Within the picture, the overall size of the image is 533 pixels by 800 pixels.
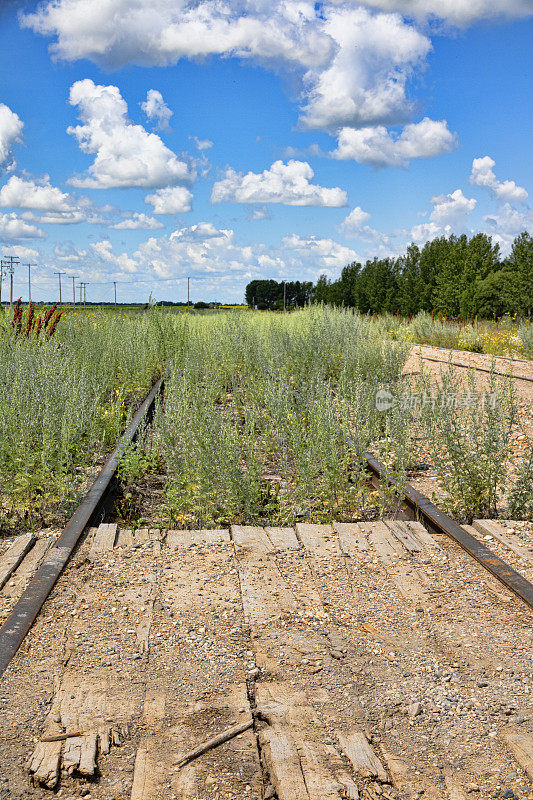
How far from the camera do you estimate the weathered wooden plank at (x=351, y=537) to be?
4020 mm

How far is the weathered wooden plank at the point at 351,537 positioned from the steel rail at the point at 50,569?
5.35 feet

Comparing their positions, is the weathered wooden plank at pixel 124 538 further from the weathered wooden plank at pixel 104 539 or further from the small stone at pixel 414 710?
the small stone at pixel 414 710

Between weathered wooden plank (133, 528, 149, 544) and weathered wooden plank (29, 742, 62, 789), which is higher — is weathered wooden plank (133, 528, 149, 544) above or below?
above

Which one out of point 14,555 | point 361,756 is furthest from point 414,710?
point 14,555

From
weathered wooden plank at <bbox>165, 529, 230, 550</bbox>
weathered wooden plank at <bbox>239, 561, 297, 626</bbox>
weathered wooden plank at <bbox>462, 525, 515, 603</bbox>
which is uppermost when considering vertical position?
weathered wooden plank at <bbox>165, 529, 230, 550</bbox>

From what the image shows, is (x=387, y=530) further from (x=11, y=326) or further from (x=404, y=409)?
(x=11, y=326)

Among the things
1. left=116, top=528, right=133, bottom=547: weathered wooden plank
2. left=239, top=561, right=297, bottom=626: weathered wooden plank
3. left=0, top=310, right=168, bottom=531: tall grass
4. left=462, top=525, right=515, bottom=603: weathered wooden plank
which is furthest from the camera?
left=0, top=310, right=168, bottom=531: tall grass

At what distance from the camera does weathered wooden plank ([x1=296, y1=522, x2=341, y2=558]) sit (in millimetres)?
3986

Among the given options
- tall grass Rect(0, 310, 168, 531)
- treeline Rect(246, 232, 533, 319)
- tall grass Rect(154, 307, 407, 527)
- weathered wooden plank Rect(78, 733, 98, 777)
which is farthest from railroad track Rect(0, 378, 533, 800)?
treeline Rect(246, 232, 533, 319)

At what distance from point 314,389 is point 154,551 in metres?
4.22

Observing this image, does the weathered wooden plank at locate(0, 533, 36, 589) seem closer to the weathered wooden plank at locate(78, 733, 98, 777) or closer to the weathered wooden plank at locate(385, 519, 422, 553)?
the weathered wooden plank at locate(78, 733, 98, 777)

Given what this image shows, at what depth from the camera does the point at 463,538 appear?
416 cm

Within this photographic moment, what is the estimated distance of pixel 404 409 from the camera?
616 cm

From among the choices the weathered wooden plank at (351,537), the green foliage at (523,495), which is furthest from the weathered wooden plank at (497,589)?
the green foliage at (523,495)
